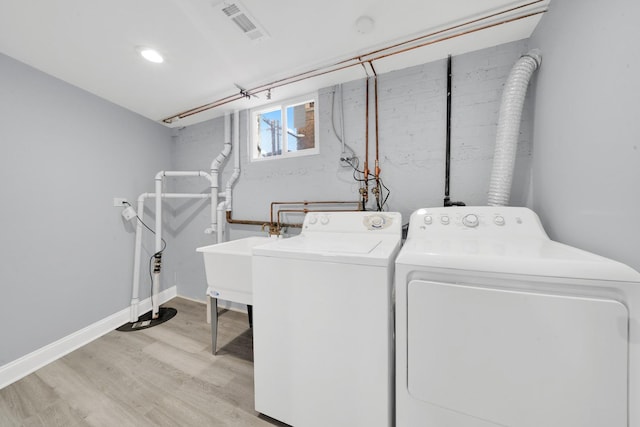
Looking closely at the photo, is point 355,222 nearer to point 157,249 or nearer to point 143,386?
point 143,386

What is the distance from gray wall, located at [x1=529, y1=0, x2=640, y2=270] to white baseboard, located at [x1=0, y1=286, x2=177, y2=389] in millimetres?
3528

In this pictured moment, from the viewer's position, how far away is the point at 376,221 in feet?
4.96

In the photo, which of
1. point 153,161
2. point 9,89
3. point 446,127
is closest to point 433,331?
point 446,127

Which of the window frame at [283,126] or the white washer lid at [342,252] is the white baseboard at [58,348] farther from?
the window frame at [283,126]

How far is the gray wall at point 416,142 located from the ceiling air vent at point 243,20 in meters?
0.80

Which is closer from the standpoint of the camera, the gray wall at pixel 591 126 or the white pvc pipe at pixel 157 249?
the gray wall at pixel 591 126

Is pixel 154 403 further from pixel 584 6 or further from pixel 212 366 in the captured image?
pixel 584 6

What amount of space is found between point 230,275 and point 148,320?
5.15 ft

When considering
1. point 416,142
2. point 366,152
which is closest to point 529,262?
point 416,142

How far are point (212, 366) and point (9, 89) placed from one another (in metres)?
2.61

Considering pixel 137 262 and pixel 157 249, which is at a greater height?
pixel 157 249

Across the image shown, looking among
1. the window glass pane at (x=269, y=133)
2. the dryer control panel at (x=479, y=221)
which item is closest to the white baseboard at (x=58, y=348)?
the window glass pane at (x=269, y=133)

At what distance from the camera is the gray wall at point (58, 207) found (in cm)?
161

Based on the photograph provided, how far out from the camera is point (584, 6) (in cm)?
95
